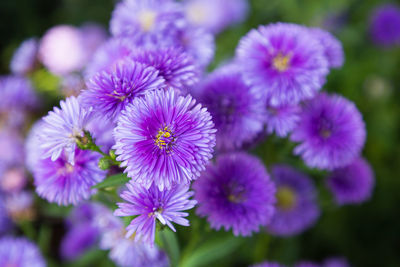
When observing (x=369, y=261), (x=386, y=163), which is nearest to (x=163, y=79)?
(x=369, y=261)

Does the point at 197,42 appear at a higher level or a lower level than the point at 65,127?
higher

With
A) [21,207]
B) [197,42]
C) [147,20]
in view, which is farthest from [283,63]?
[21,207]

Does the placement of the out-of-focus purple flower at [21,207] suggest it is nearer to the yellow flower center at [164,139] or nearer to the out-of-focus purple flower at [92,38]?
the out-of-focus purple flower at [92,38]

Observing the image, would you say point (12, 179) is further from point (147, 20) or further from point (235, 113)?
point (235, 113)

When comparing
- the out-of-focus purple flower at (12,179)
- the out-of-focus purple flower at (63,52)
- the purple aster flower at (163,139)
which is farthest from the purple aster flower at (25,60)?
the purple aster flower at (163,139)

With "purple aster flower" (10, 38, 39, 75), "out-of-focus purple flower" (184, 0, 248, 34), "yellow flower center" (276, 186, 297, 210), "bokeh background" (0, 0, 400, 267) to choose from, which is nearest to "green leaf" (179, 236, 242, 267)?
"bokeh background" (0, 0, 400, 267)

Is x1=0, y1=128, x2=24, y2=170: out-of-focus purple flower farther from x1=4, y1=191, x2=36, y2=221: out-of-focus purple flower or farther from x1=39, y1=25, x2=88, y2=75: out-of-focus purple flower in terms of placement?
x1=39, y1=25, x2=88, y2=75: out-of-focus purple flower
